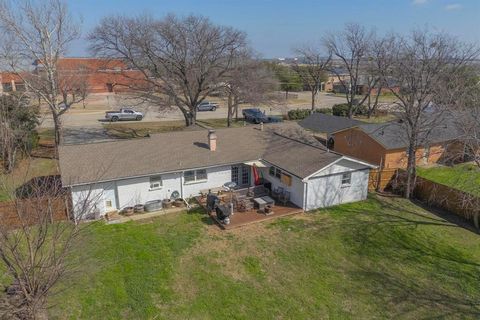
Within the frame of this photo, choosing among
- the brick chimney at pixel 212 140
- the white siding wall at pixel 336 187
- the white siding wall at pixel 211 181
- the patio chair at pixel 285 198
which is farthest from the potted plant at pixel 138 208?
the white siding wall at pixel 336 187

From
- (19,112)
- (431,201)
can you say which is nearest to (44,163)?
(19,112)

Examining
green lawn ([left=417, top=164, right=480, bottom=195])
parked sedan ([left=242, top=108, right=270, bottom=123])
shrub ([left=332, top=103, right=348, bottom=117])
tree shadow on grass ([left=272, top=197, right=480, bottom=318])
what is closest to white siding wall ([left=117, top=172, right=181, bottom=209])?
tree shadow on grass ([left=272, top=197, right=480, bottom=318])

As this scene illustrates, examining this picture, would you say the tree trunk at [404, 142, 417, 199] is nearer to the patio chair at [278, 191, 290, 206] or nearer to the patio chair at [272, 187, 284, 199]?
the patio chair at [278, 191, 290, 206]

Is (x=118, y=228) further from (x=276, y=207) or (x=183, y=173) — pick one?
(x=276, y=207)

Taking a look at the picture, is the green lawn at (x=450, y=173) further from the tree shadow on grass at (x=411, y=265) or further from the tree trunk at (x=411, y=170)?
the tree shadow on grass at (x=411, y=265)

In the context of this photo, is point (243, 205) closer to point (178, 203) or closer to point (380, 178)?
point (178, 203)

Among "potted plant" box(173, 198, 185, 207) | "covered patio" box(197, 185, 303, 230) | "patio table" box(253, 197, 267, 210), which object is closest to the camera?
"covered patio" box(197, 185, 303, 230)
